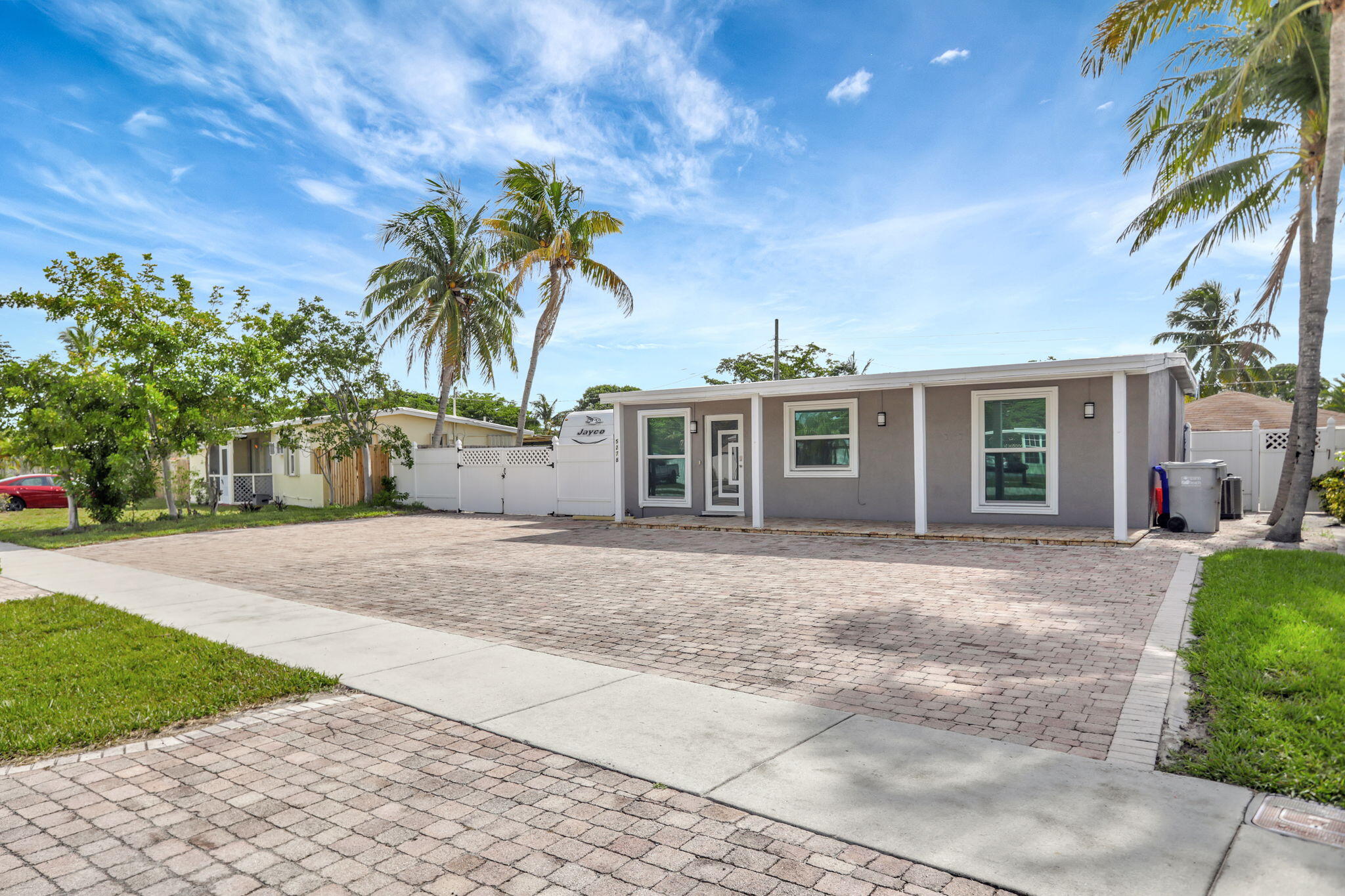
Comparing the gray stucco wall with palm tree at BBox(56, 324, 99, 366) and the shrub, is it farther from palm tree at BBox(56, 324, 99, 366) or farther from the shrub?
palm tree at BBox(56, 324, 99, 366)

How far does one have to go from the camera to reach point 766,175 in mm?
18719

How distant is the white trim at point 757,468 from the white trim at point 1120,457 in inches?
213

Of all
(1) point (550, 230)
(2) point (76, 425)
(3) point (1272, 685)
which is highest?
(1) point (550, 230)

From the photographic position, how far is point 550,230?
22234 mm

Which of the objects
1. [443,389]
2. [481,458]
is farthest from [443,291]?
[481,458]

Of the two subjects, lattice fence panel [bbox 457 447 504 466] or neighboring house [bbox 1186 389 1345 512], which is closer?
→ neighboring house [bbox 1186 389 1345 512]

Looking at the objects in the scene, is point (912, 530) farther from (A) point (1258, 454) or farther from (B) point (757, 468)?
(A) point (1258, 454)

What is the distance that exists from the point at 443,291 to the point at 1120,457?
59.4ft

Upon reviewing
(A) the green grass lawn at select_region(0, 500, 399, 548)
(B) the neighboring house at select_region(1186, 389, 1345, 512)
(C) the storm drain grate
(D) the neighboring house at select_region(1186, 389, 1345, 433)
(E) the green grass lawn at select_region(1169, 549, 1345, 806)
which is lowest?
(A) the green grass lawn at select_region(0, 500, 399, 548)

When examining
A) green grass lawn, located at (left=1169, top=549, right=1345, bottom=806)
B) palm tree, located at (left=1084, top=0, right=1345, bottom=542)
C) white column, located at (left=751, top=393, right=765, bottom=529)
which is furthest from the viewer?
white column, located at (left=751, top=393, right=765, bottom=529)

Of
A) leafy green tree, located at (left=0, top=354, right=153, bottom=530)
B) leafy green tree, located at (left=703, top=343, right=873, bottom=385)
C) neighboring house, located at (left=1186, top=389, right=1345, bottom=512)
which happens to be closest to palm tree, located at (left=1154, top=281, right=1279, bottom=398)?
leafy green tree, located at (left=703, top=343, right=873, bottom=385)

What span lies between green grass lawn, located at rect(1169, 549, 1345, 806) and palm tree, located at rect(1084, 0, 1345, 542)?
17.6 feet

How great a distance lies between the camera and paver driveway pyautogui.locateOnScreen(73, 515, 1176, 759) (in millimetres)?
4629

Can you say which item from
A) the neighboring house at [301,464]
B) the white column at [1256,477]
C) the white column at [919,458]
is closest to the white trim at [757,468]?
the white column at [919,458]
